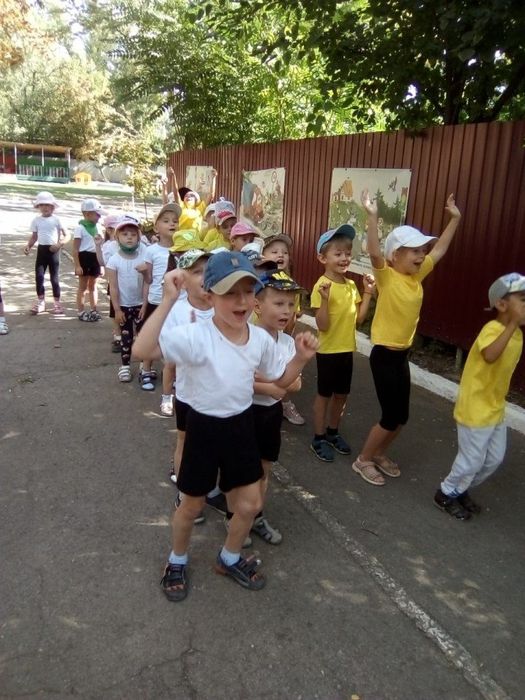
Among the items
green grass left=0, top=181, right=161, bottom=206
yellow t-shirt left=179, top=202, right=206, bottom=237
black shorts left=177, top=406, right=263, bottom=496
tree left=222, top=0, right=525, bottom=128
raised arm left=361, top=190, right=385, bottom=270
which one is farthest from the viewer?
green grass left=0, top=181, right=161, bottom=206

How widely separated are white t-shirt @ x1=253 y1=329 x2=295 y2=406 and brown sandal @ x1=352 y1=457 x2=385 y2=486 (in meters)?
1.28

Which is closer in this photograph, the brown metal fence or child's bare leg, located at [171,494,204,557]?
child's bare leg, located at [171,494,204,557]

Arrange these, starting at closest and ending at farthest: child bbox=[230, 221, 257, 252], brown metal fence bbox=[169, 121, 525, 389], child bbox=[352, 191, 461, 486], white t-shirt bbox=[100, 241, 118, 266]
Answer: child bbox=[352, 191, 461, 486] → child bbox=[230, 221, 257, 252] → brown metal fence bbox=[169, 121, 525, 389] → white t-shirt bbox=[100, 241, 118, 266]

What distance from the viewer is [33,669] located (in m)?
2.21

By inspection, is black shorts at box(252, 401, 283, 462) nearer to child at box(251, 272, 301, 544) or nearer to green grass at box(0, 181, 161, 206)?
child at box(251, 272, 301, 544)

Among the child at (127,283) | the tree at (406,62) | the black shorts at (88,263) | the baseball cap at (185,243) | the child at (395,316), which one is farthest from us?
the black shorts at (88,263)

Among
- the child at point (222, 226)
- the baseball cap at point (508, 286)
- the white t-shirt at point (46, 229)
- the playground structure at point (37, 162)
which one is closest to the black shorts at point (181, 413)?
the baseball cap at point (508, 286)

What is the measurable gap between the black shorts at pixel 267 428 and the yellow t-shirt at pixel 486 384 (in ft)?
3.79

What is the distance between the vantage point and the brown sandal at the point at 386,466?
389 cm

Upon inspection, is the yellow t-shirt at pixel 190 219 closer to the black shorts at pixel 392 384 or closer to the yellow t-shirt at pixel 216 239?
the yellow t-shirt at pixel 216 239

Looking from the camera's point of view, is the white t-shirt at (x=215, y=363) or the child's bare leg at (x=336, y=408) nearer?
the white t-shirt at (x=215, y=363)

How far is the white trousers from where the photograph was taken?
3.22m

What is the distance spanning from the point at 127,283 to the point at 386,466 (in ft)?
10.1

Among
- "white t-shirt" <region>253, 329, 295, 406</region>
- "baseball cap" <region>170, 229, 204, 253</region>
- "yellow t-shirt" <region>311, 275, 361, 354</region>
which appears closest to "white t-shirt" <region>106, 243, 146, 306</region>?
"baseball cap" <region>170, 229, 204, 253</region>
